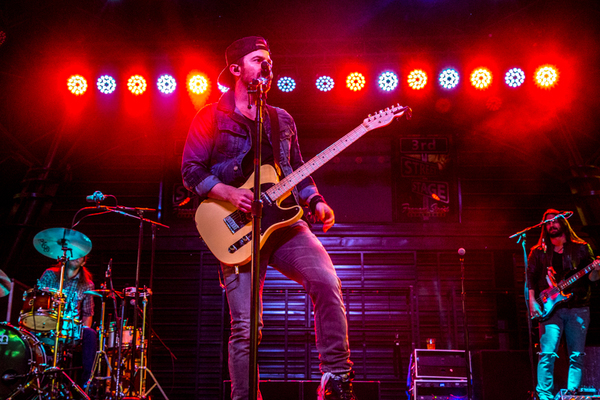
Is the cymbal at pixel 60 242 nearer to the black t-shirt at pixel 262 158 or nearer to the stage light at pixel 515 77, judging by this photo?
the black t-shirt at pixel 262 158

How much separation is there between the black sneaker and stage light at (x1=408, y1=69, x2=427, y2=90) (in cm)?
580

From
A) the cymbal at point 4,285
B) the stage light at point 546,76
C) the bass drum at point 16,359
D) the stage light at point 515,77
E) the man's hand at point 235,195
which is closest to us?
the man's hand at point 235,195

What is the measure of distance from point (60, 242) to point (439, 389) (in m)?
5.07

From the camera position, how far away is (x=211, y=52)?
7.60 m

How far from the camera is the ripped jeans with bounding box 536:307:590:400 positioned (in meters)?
5.92

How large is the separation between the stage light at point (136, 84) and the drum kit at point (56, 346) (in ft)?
8.05

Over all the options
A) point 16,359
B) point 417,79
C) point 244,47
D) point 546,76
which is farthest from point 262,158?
point 546,76

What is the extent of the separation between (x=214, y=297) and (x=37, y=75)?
4446 mm

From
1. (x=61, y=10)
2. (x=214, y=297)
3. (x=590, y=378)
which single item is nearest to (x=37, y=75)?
(x=61, y=10)

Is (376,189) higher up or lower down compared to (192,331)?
higher up

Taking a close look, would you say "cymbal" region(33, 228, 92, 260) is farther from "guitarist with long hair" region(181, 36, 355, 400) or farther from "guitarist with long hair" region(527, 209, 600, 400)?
"guitarist with long hair" region(527, 209, 600, 400)

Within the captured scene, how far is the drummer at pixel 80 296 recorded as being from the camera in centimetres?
703

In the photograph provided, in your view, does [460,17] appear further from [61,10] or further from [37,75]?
[37,75]

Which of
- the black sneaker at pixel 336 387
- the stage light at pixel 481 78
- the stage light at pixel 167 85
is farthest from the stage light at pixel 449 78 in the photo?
the black sneaker at pixel 336 387
